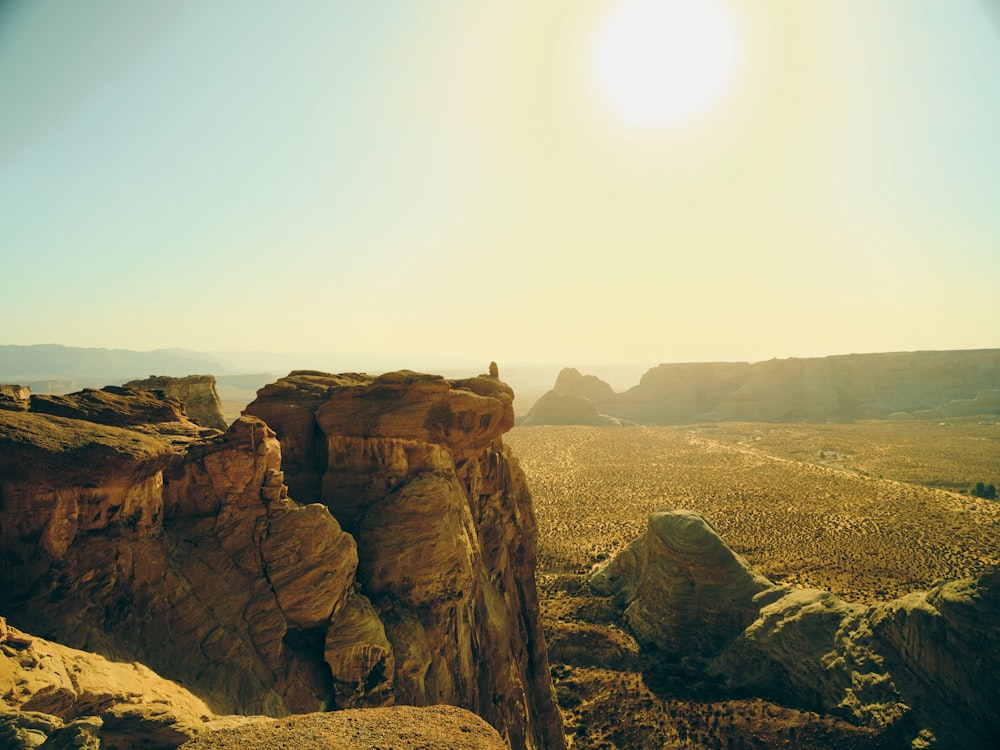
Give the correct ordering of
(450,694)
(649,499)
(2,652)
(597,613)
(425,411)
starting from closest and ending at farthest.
Answer: (2,652) → (450,694) → (425,411) → (597,613) → (649,499)

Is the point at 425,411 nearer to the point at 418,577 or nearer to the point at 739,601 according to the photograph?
the point at 418,577

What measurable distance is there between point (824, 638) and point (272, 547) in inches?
770

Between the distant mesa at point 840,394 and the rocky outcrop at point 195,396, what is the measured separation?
103 metres

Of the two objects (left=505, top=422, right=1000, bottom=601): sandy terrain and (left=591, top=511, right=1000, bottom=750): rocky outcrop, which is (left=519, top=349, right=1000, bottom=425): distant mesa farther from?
(left=591, top=511, right=1000, bottom=750): rocky outcrop

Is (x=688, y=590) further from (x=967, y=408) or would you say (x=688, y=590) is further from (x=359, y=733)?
(x=967, y=408)

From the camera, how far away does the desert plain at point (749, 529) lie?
1794 cm

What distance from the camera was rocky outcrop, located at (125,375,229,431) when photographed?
60.3 feet

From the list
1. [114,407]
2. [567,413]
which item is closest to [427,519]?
[114,407]

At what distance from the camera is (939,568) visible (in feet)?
95.6

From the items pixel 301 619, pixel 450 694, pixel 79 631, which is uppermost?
pixel 79 631

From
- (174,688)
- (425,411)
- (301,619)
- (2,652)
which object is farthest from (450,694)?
(2,652)

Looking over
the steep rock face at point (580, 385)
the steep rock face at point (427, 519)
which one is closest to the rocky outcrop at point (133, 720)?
the steep rock face at point (427, 519)

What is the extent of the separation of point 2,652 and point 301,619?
14.9 ft

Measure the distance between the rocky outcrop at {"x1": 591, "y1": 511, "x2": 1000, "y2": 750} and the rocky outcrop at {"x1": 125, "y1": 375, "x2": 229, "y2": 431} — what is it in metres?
22.4
